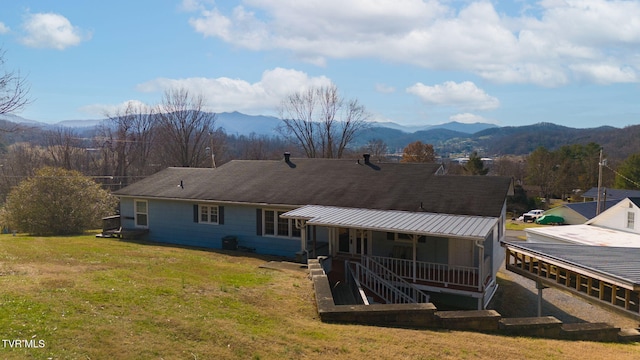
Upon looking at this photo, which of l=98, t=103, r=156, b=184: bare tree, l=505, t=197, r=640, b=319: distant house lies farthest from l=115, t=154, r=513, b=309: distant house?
l=98, t=103, r=156, b=184: bare tree

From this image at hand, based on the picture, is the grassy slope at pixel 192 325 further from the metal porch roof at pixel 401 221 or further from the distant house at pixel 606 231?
the distant house at pixel 606 231

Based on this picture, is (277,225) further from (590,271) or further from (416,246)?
(590,271)

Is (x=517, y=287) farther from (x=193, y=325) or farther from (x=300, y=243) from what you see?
(x=193, y=325)

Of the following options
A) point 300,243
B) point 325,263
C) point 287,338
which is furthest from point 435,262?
point 287,338

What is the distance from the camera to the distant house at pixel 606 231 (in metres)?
25.7

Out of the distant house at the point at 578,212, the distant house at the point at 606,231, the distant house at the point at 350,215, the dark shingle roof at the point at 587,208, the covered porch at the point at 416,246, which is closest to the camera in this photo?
the covered porch at the point at 416,246

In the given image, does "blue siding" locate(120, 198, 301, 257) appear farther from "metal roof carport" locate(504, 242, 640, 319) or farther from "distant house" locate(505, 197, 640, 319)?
"metal roof carport" locate(504, 242, 640, 319)

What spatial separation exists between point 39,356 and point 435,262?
13051mm

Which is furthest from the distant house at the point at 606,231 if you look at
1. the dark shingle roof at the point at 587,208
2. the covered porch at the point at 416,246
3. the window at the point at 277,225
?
the dark shingle roof at the point at 587,208

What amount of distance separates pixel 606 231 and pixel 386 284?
2271 cm

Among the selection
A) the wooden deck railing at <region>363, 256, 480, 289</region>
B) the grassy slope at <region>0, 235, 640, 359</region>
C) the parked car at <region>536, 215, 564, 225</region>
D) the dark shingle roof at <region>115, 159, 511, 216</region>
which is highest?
the dark shingle roof at <region>115, 159, 511, 216</region>

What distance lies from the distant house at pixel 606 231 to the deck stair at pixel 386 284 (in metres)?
14.0

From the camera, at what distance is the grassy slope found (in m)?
7.28
